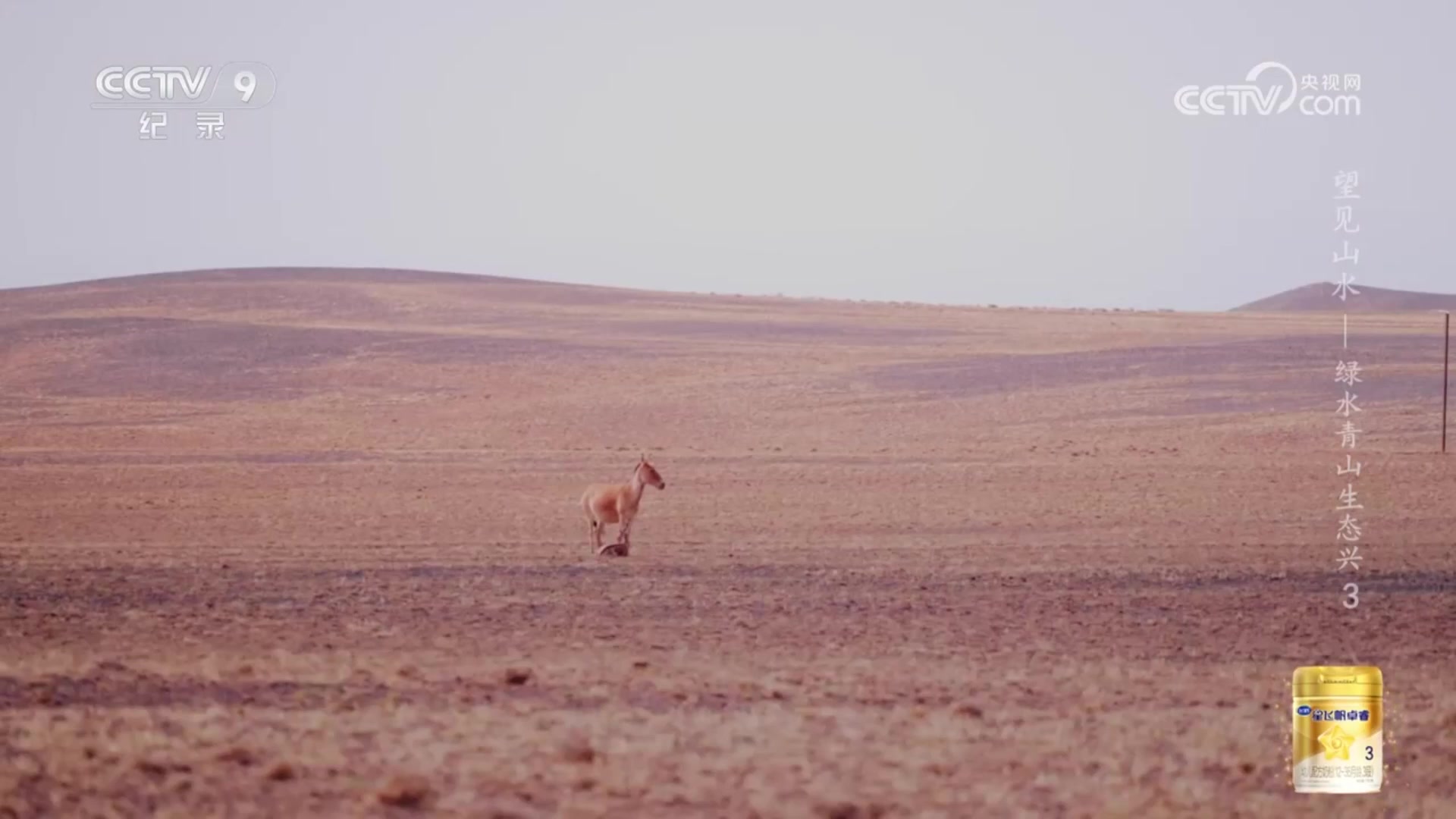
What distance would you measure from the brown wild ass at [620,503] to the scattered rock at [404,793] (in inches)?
395

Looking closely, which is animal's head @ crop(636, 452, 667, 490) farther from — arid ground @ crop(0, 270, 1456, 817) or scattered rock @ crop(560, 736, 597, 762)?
scattered rock @ crop(560, 736, 597, 762)

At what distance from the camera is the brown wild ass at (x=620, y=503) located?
17484 mm

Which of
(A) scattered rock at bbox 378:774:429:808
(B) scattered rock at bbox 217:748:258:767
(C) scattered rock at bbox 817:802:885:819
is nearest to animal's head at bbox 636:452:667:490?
(B) scattered rock at bbox 217:748:258:767

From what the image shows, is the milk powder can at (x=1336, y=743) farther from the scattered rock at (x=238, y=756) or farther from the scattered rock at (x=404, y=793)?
the scattered rock at (x=238, y=756)

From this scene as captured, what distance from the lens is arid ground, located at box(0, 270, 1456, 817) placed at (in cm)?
794

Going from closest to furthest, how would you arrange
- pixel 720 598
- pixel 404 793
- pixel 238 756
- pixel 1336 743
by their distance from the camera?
pixel 404 793 → pixel 1336 743 → pixel 238 756 → pixel 720 598

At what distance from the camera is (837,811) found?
7316 millimetres

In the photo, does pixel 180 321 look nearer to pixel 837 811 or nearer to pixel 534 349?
pixel 534 349

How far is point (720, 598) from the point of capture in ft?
47.9

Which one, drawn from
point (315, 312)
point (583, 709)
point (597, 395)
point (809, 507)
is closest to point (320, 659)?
point (583, 709)

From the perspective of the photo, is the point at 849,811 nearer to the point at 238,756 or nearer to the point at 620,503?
the point at 238,756

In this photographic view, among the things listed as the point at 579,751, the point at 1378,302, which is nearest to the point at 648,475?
the point at 579,751

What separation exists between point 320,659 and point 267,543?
341 inches

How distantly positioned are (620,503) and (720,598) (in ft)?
10.5
